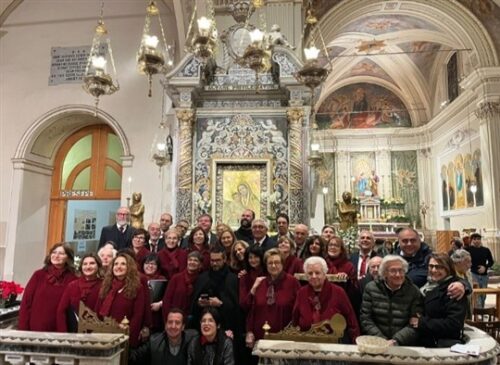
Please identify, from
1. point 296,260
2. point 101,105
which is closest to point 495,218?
point 296,260

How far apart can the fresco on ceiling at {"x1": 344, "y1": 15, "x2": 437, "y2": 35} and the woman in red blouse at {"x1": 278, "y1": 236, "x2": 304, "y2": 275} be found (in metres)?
12.4

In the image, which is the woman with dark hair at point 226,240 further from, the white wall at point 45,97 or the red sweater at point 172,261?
the white wall at point 45,97

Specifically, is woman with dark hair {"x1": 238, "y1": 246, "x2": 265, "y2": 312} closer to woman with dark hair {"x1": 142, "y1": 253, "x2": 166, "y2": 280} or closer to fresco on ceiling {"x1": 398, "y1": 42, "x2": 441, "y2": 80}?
woman with dark hair {"x1": 142, "y1": 253, "x2": 166, "y2": 280}

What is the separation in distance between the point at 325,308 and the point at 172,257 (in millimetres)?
1769

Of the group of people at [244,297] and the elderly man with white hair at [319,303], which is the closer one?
the group of people at [244,297]

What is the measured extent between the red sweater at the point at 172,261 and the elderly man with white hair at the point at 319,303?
57.4 inches

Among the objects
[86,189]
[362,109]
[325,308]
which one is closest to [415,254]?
[325,308]

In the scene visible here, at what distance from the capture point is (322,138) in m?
20.8

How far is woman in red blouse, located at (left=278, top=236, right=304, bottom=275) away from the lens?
3740 millimetres

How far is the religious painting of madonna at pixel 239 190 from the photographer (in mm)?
7586

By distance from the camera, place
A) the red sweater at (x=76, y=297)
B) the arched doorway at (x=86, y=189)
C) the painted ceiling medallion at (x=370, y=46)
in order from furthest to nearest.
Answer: the painted ceiling medallion at (x=370, y=46) → the arched doorway at (x=86, y=189) → the red sweater at (x=76, y=297)

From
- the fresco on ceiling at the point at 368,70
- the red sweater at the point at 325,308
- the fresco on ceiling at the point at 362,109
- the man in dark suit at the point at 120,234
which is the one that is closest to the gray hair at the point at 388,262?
the red sweater at the point at 325,308

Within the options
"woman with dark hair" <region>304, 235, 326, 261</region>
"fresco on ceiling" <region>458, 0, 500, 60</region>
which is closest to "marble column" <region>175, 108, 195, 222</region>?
"woman with dark hair" <region>304, 235, 326, 261</region>

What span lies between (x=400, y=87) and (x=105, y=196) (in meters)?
16.1
